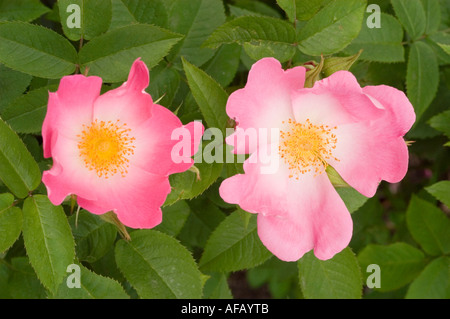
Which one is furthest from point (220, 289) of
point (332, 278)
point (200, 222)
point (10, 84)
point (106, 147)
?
point (10, 84)

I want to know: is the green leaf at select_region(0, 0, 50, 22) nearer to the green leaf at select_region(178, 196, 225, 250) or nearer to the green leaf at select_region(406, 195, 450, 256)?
the green leaf at select_region(178, 196, 225, 250)

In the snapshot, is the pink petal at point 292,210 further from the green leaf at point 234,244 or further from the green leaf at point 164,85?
the green leaf at point 164,85

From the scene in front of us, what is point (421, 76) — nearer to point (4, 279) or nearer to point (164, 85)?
point (164, 85)

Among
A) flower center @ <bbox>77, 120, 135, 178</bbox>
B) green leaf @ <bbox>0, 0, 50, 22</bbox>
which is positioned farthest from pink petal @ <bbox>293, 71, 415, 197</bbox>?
green leaf @ <bbox>0, 0, 50, 22</bbox>

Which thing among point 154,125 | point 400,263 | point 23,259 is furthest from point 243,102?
point 400,263

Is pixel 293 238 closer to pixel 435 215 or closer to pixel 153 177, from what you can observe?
pixel 153 177

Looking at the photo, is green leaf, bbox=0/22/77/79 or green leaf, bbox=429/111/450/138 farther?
green leaf, bbox=429/111/450/138

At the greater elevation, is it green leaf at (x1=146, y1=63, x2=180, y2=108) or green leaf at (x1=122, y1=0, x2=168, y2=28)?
green leaf at (x1=122, y1=0, x2=168, y2=28)
